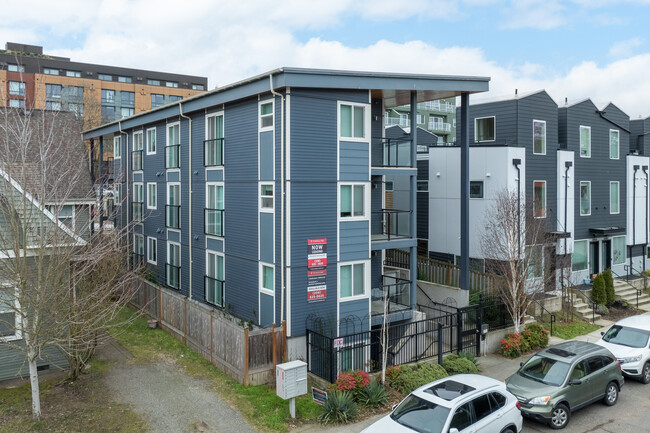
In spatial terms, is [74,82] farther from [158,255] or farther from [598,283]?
[598,283]

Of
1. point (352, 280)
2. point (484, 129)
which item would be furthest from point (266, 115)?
point (484, 129)

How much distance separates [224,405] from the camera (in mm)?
13227

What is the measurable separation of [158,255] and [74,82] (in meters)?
52.4

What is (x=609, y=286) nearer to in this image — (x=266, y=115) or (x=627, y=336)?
(x=627, y=336)

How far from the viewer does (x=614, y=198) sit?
29.8 m

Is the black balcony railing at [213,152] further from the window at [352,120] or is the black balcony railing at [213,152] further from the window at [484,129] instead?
the window at [484,129]

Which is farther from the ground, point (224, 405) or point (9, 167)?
point (9, 167)

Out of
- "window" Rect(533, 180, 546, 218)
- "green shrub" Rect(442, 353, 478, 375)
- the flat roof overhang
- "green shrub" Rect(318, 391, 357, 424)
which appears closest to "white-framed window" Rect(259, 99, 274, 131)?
the flat roof overhang

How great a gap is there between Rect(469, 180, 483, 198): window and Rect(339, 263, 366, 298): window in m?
9.21

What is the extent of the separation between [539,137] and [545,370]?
14.8 meters

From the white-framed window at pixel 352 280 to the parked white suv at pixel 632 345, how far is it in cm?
791

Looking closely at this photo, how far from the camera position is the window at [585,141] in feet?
90.7

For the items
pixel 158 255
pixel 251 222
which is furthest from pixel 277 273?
pixel 158 255

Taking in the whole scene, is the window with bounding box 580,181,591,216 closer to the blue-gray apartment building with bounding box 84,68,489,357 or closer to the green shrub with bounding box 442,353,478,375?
the blue-gray apartment building with bounding box 84,68,489,357
